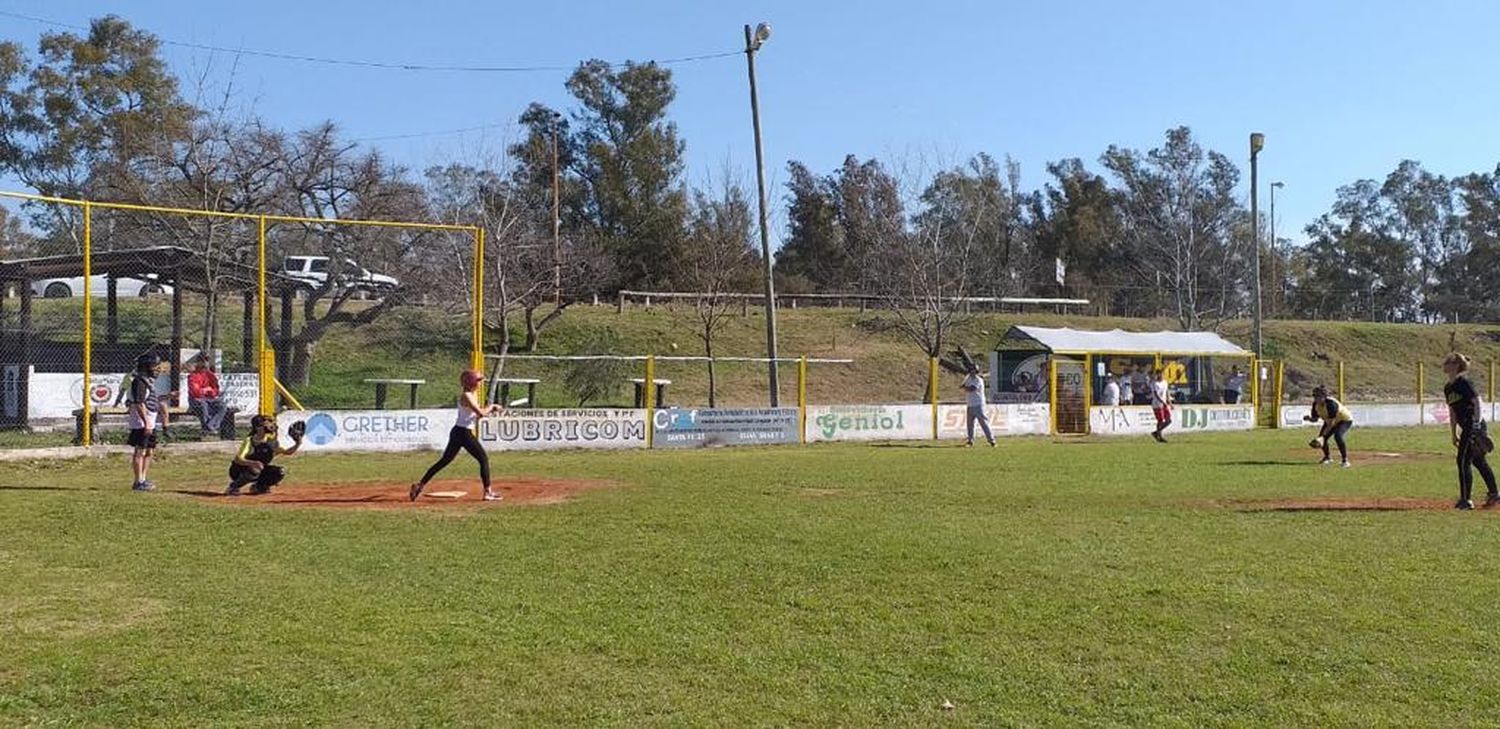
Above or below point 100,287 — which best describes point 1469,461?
below

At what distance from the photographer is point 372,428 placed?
66.6ft

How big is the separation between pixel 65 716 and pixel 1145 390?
29241 mm

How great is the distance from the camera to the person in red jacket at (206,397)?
1920cm

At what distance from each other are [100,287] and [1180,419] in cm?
2483

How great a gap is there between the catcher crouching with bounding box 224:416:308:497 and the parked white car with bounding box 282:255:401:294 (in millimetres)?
14542

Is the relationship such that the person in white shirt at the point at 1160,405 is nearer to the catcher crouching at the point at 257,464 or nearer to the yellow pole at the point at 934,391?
the yellow pole at the point at 934,391

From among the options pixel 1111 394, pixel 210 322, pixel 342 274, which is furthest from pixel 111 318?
pixel 1111 394

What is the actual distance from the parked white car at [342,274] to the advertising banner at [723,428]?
962 centimetres

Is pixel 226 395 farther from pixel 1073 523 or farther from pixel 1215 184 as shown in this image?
pixel 1215 184

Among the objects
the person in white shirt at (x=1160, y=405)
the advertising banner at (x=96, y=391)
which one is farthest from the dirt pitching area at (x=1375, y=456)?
the advertising banner at (x=96, y=391)

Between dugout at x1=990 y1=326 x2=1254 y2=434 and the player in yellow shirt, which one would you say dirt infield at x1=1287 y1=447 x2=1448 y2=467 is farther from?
dugout at x1=990 y1=326 x2=1254 y2=434

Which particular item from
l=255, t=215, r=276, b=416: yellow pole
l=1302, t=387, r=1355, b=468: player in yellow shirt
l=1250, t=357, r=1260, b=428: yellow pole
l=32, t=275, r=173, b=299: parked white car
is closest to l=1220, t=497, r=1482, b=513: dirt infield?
l=1302, t=387, r=1355, b=468: player in yellow shirt

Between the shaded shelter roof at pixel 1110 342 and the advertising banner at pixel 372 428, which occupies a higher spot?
the shaded shelter roof at pixel 1110 342

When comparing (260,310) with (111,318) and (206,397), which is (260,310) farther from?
(111,318)
